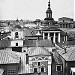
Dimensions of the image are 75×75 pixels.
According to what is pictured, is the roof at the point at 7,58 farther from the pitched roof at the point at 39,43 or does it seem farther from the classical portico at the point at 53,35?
the classical portico at the point at 53,35

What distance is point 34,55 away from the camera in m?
23.5

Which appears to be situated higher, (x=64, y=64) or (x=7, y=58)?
(x=7, y=58)

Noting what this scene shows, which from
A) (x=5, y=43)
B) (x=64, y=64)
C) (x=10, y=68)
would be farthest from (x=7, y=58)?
(x=5, y=43)

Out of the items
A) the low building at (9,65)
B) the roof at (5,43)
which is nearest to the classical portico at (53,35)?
the roof at (5,43)

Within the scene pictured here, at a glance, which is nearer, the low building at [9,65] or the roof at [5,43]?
the low building at [9,65]

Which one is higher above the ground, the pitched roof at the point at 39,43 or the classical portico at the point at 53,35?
the classical portico at the point at 53,35

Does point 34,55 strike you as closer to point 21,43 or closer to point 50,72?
point 50,72

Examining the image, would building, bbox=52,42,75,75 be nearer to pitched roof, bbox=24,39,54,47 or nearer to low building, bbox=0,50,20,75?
low building, bbox=0,50,20,75

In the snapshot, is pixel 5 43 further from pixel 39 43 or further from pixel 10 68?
pixel 10 68

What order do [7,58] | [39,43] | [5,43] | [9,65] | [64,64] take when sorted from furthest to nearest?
1. [39,43]
2. [5,43]
3. [64,64]
4. [7,58]
5. [9,65]

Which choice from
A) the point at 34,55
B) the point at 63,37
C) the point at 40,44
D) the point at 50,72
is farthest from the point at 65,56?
the point at 63,37

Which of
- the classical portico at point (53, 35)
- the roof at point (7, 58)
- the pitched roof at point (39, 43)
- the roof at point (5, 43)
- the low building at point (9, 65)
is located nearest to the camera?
the low building at point (9, 65)

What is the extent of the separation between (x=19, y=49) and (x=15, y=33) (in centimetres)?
986

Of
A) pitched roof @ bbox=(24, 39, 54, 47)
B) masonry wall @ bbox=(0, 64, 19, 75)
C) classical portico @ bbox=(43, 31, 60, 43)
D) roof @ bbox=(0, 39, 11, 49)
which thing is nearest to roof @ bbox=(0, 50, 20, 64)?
masonry wall @ bbox=(0, 64, 19, 75)
